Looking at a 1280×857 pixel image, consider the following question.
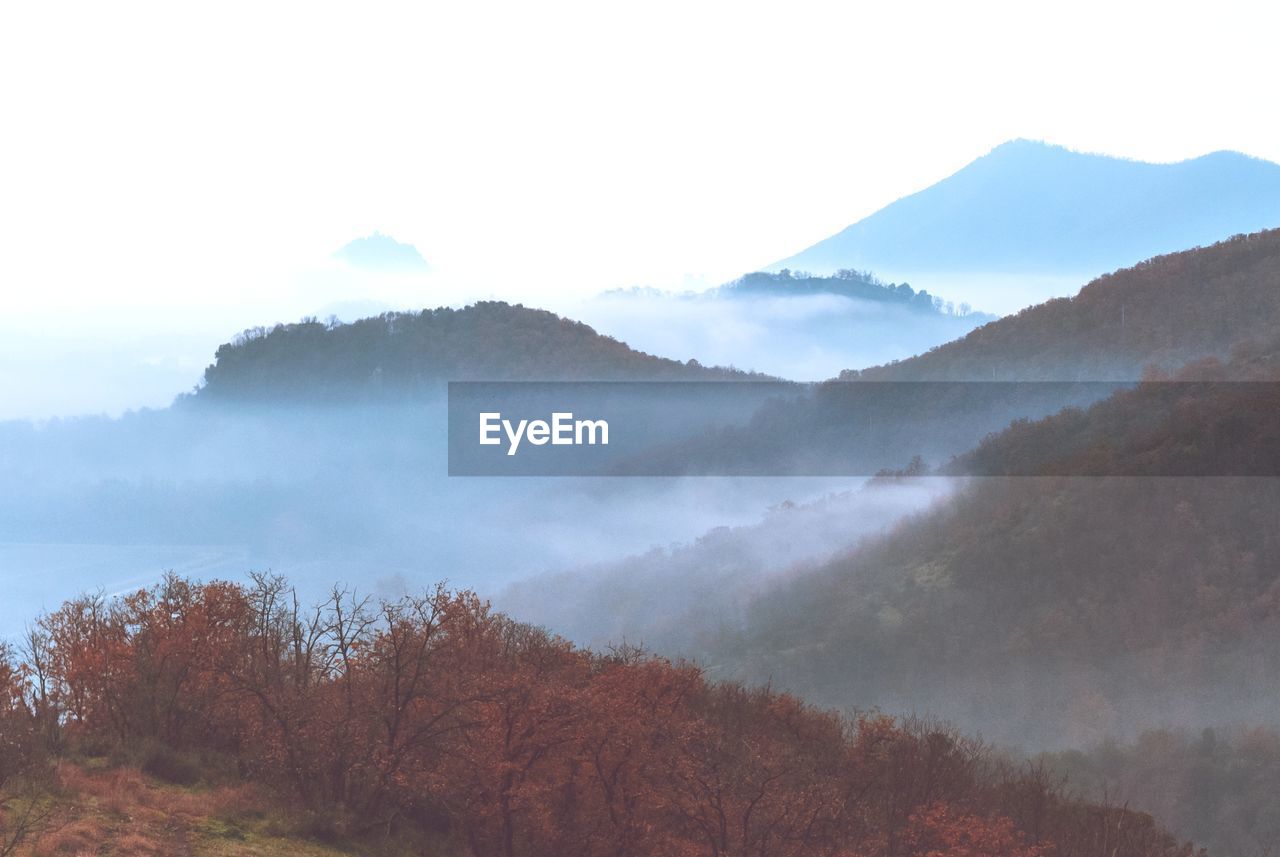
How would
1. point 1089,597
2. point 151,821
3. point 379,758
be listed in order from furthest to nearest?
point 1089,597 < point 379,758 < point 151,821

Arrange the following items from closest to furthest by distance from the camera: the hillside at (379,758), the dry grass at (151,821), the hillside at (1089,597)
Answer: the dry grass at (151,821) → the hillside at (379,758) → the hillside at (1089,597)

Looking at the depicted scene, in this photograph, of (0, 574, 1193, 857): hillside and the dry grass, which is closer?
the dry grass

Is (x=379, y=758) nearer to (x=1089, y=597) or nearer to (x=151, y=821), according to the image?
(x=151, y=821)

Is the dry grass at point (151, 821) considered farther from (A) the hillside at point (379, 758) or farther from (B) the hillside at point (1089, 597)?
(B) the hillside at point (1089, 597)

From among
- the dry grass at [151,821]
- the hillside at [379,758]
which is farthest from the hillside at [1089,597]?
the dry grass at [151,821]

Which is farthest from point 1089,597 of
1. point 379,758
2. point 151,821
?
point 151,821

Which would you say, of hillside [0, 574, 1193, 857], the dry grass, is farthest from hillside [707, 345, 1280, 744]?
the dry grass

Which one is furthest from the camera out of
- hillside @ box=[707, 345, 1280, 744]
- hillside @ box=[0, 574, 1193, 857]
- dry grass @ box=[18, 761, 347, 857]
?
hillside @ box=[707, 345, 1280, 744]

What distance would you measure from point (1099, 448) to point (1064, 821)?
106 m

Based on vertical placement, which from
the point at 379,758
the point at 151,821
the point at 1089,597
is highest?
the point at 151,821

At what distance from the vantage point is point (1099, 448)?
156000 mm

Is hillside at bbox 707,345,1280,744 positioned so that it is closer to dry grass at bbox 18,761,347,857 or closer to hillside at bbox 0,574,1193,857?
hillside at bbox 0,574,1193,857

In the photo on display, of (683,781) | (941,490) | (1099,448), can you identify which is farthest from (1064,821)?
(941,490)

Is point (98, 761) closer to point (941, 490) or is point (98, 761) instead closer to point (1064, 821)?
point (1064, 821)
